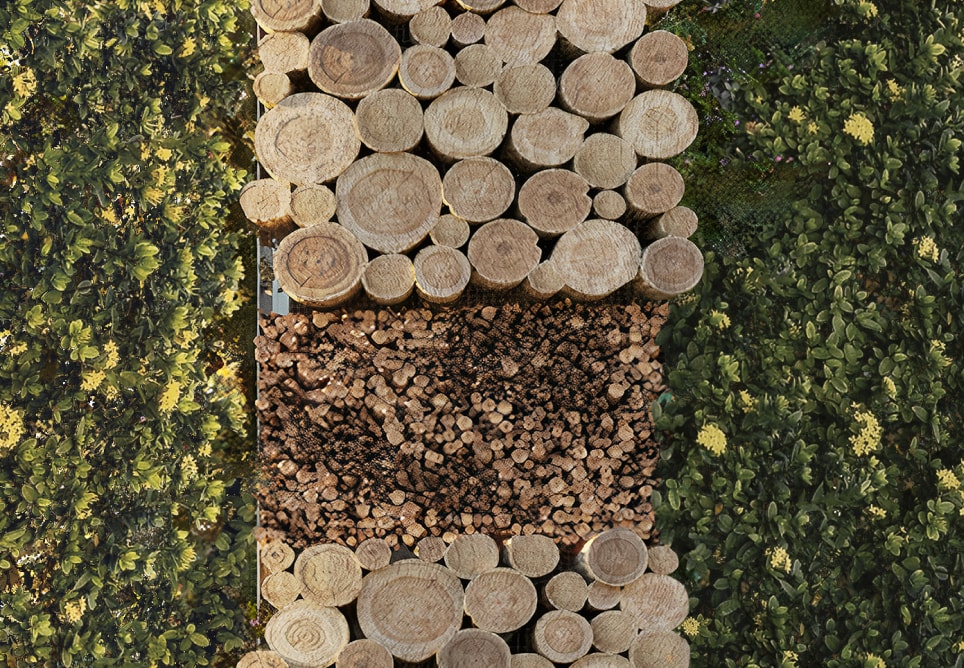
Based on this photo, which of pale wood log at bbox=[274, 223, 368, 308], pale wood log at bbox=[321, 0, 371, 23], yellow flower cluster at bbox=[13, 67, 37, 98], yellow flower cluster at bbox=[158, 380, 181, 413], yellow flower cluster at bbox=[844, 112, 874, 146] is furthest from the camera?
yellow flower cluster at bbox=[844, 112, 874, 146]

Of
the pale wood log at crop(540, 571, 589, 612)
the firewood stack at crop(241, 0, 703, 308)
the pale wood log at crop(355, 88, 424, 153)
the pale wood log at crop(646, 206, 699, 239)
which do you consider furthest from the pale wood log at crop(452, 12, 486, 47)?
the pale wood log at crop(540, 571, 589, 612)

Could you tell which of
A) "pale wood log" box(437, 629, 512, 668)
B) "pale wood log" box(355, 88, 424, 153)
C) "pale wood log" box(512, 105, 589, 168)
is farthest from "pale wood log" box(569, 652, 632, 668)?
"pale wood log" box(355, 88, 424, 153)

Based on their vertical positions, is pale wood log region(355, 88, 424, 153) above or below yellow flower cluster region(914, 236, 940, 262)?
above

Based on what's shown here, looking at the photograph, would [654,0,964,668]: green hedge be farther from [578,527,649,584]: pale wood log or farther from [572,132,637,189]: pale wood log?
[572,132,637,189]: pale wood log

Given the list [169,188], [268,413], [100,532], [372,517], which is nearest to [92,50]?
[169,188]

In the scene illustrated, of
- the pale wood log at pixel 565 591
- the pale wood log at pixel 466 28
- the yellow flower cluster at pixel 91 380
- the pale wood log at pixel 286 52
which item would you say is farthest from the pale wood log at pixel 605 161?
the yellow flower cluster at pixel 91 380

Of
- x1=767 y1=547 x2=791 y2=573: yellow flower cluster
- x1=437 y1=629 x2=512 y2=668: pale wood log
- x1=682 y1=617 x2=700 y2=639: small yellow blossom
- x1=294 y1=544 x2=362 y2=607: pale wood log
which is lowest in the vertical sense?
x1=682 y1=617 x2=700 y2=639: small yellow blossom

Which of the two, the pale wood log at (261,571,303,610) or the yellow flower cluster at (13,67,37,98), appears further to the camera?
the yellow flower cluster at (13,67,37,98)

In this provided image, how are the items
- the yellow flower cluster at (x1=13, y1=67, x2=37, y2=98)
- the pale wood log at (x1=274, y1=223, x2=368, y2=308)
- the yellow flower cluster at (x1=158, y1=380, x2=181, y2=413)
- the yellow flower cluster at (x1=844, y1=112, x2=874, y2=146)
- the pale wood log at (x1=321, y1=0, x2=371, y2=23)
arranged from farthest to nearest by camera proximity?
the yellow flower cluster at (x1=844, y1=112, x2=874, y2=146)
the yellow flower cluster at (x1=158, y1=380, x2=181, y2=413)
the yellow flower cluster at (x1=13, y1=67, x2=37, y2=98)
the pale wood log at (x1=321, y1=0, x2=371, y2=23)
the pale wood log at (x1=274, y1=223, x2=368, y2=308)

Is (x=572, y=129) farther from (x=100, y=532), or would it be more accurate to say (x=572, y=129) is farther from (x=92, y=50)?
(x=100, y=532)
